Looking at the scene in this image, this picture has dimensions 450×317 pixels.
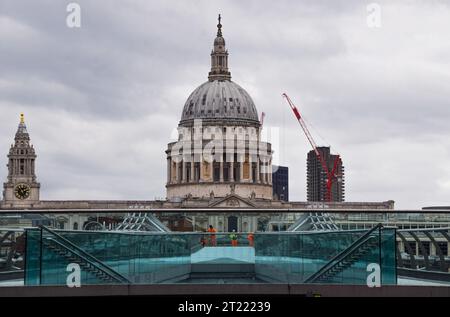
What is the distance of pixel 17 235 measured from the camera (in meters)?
24.3

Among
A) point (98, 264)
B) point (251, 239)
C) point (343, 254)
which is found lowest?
point (98, 264)

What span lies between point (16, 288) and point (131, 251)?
259 centimetres

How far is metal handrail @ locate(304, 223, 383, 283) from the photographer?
23.7 m

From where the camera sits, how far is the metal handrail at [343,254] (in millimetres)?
23688

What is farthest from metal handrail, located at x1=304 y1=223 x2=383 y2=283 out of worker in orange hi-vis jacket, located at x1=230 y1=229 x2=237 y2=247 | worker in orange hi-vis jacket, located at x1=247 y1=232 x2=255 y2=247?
worker in orange hi-vis jacket, located at x1=230 y1=229 x2=237 y2=247

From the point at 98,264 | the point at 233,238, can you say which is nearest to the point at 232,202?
the point at 233,238

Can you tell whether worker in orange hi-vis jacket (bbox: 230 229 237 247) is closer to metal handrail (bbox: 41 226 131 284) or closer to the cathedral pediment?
metal handrail (bbox: 41 226 131 284)

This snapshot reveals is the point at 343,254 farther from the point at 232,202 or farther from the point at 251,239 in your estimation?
the point at 232,202

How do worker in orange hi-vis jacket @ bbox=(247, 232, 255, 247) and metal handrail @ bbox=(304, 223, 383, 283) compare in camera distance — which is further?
worker in orange hi-vis jacket @ bbox=(247, 232, 255, 247)

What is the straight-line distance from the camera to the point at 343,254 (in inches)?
946

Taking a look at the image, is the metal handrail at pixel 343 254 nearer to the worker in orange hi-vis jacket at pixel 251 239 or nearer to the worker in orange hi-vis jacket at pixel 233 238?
the worker in orange hi-vis jacket at pixel 251 239

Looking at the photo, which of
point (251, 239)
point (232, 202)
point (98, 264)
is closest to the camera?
point (98, 264)
